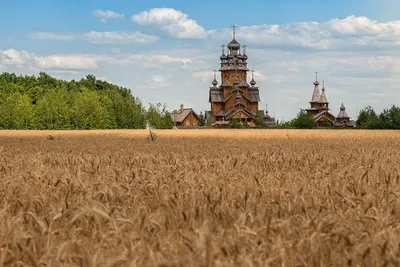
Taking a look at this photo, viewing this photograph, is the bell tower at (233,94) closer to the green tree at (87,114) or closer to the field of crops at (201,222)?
the green tree at (87,114)

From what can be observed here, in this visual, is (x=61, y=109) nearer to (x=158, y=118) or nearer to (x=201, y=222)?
(x=158, y=118)

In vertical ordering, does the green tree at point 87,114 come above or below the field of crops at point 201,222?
above

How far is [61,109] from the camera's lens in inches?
4146

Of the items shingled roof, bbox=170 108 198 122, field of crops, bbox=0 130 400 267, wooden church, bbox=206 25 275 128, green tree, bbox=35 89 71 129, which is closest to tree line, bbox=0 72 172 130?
green tree, bbox=35 89 71 129

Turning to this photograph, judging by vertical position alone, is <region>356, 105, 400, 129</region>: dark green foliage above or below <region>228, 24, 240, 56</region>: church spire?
below

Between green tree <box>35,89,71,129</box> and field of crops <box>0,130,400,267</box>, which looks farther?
green tree <box>35,89,71,129</box>

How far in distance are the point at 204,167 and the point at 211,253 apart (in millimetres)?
6031

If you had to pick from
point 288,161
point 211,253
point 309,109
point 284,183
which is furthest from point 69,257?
point 309,109

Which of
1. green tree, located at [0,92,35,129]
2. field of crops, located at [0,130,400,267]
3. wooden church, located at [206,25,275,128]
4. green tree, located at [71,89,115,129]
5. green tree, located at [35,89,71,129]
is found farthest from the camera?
wooden church, located at [206,25,275,128]

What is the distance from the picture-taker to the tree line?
104 meters

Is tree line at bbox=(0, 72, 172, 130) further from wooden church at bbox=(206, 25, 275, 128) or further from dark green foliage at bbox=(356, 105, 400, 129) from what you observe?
dark green foliage at bbox=(356, 105, 400, 129)

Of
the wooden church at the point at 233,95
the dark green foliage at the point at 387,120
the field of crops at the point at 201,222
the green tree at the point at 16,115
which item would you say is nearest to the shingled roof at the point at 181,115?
the wooden church at the point at 233,95

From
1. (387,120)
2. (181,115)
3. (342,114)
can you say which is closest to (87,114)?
(387,120)

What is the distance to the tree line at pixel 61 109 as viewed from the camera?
10406cm
